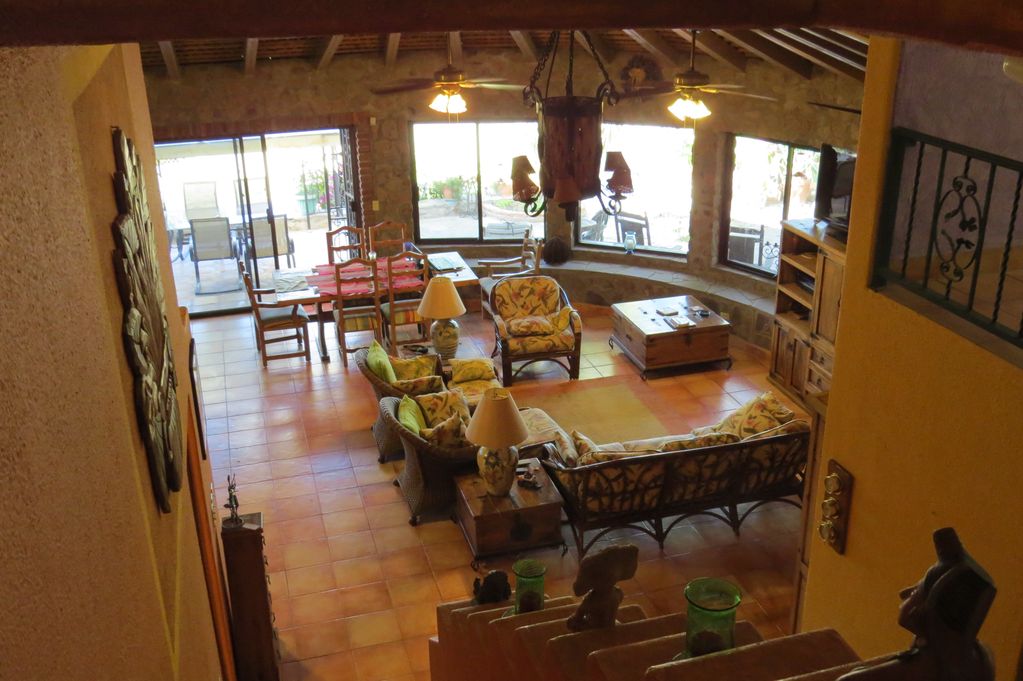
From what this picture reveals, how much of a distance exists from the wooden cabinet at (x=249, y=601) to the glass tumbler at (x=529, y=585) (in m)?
1.89

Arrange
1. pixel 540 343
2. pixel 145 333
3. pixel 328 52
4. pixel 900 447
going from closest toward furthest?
pixel 145 333
pixel 900 447
pixel 540 343
pixel 328 52

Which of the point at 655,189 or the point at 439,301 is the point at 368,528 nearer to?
the point at 439,301

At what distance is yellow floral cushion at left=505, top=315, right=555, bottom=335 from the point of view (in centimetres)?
956

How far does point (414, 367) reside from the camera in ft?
27.7

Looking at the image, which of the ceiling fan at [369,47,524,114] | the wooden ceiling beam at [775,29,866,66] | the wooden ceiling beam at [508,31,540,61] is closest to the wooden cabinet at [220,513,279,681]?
the ceiling fan at [369,47,524,114]

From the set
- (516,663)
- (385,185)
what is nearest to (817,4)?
(516,663)

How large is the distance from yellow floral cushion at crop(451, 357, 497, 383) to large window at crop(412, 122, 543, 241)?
Result: 13.0 feet

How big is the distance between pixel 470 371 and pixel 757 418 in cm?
280

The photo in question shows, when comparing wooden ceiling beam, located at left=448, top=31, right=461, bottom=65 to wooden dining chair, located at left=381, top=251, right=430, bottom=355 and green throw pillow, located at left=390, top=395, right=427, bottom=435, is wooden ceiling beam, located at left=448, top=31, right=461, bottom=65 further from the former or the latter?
green throw pillow, located at left=390, top=395, right=427, bottom=435

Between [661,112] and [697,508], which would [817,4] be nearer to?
[697,508]

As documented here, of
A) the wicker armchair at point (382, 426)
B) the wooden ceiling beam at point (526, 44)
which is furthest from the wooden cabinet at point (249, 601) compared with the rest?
the wooden ceiling beam at point (526, 44)

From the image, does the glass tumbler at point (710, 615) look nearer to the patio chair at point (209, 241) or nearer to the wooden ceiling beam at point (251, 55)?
the wooden ceiling beam at point (251, 55)

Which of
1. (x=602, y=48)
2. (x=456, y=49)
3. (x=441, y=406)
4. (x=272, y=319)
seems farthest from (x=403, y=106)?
(x=441, y=406)

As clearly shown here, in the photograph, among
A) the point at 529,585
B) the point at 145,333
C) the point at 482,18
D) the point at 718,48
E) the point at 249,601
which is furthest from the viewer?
the point at 718,48
